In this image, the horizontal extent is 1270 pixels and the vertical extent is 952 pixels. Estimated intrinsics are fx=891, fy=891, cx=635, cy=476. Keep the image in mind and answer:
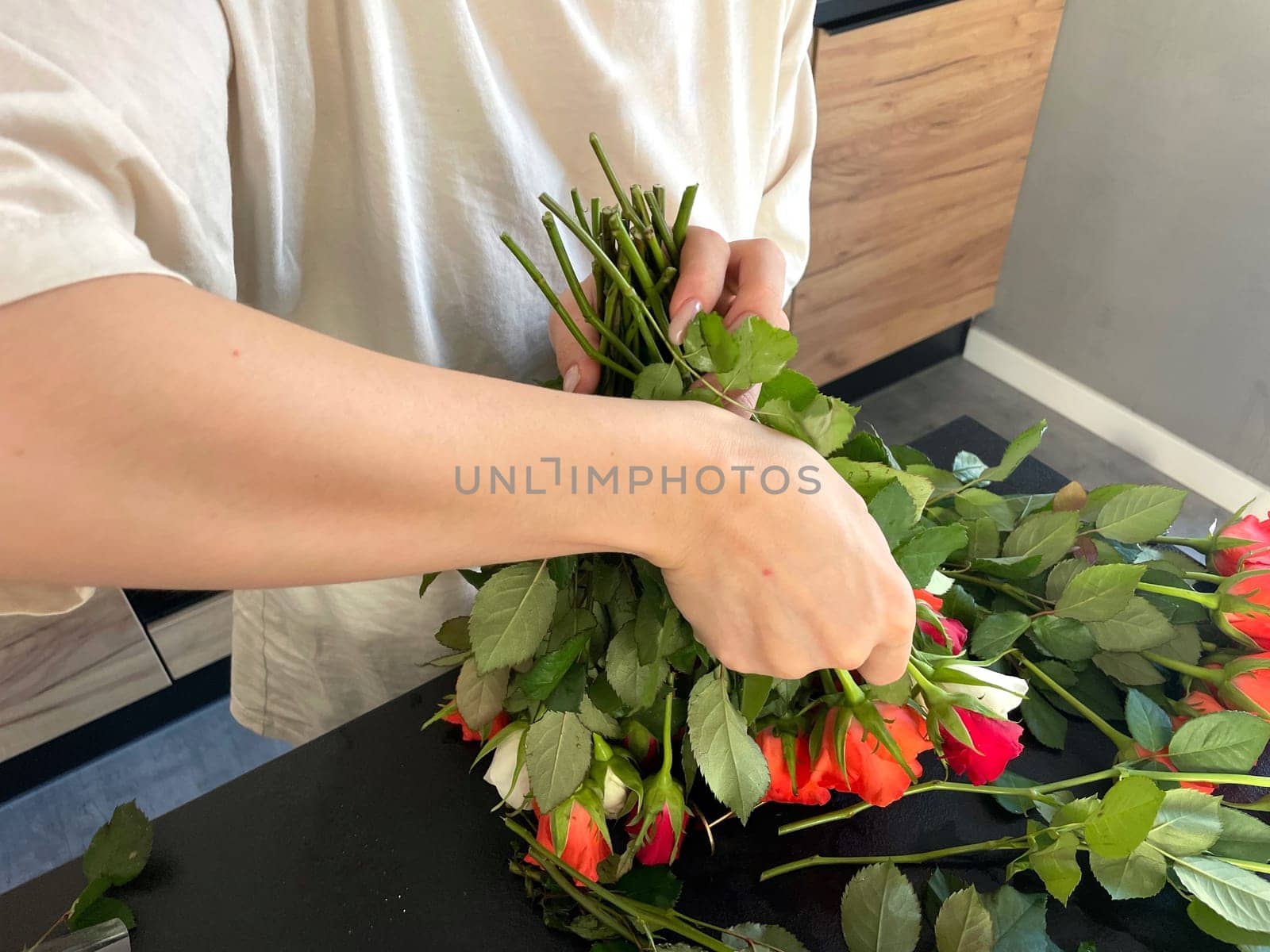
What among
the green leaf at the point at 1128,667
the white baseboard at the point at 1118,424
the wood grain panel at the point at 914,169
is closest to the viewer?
the green leaf at the point at 1128,667

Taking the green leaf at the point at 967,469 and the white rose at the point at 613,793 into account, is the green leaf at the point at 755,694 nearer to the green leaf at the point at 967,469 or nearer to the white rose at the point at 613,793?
the white rose at the point at 613,793

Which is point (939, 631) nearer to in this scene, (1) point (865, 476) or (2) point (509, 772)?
(1) point (865, 476)

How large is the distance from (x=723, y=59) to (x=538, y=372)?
9.4 inches

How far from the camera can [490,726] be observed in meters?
0.44

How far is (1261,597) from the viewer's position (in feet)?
1.48

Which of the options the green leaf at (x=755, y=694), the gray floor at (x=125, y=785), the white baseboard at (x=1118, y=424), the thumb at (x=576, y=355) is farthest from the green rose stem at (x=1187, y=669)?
the white baseboard at (x=1118, y=424)

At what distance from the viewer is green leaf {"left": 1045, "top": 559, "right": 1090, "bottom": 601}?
49cm

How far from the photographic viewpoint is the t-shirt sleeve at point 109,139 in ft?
0.85

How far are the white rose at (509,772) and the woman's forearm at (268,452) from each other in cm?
12

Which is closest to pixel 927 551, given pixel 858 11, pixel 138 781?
pixel 858 11

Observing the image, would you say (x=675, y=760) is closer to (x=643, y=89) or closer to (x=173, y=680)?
(x=643, y=89)

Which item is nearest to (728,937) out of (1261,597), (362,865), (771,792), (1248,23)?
(771,792)

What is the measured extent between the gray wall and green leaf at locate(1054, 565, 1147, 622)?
136cm

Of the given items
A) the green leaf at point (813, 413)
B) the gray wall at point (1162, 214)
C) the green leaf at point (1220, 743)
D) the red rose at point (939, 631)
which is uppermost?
the green leaf at point (813, 413)
